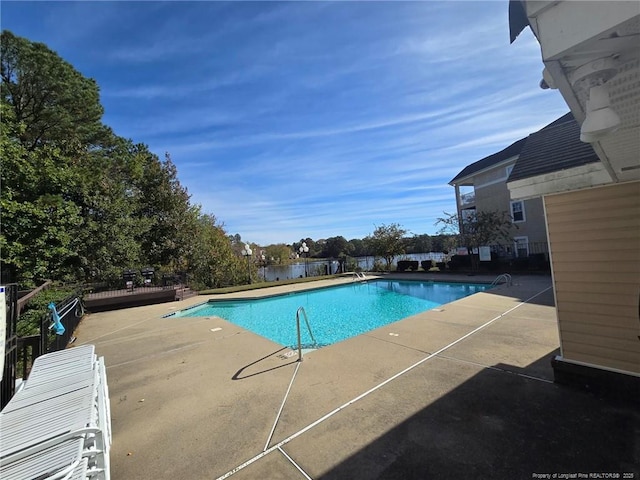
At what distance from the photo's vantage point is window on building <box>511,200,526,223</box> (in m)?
18.7

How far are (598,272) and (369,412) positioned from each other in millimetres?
3032

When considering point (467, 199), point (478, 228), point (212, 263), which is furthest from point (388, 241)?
point (212, 263)

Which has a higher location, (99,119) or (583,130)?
(99,119)

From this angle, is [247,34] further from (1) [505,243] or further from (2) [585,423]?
(1) [505,243]

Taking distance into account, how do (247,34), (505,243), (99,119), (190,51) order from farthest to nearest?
(505,243) → (99,119) → (190,51) → (247,34)

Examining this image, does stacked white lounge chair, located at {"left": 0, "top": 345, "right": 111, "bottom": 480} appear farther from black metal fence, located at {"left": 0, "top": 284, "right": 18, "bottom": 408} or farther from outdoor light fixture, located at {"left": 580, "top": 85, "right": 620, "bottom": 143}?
outdoor light fixture, located at {"left": 580, "top": 85, "right": 620, "bottom": 143}

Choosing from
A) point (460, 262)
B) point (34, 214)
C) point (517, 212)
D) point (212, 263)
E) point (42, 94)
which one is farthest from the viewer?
point (517, 212)

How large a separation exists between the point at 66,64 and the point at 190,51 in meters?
11.6

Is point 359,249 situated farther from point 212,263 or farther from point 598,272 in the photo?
point 598,272

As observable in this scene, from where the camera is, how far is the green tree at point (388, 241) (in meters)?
22.0

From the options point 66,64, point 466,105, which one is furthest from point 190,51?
point 66,64

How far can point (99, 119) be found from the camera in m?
16.2

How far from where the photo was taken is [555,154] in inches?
149

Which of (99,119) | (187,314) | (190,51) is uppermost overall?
(99,119)
